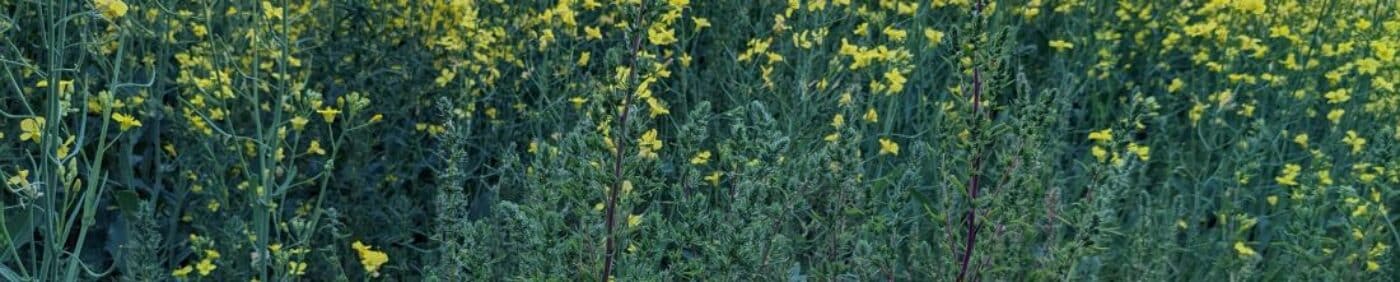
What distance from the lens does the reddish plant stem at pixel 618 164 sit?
2197 mm

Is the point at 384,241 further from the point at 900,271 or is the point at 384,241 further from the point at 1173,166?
the point at 1173,166

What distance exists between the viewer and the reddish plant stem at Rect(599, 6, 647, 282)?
7.21ft

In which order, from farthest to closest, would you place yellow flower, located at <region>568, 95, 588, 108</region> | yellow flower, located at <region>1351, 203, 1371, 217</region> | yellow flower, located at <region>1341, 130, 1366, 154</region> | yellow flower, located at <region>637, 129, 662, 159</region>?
yellow flower, located at <region>1341, 130, 1366, 154</region>, yellow flower, located at <region>1351, 203, 1371, 217</region>, yellow flower, located at <region>568, 95, 588, 108</region>, yellow flower, located at <region>637, 129, 662, 159</region>

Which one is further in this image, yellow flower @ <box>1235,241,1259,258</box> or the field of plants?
yellow flower @ <box>1235,241,1259,258</box>

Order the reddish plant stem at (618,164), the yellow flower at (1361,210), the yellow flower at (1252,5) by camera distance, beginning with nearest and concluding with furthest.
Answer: the reddish plant stem at (618,164) → the yellow flower at (1361,210) → the yellow flower at (1252,5)

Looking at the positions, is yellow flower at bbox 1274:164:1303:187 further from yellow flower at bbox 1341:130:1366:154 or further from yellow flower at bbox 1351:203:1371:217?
yellow flower at bbox 1351:203:1371:217

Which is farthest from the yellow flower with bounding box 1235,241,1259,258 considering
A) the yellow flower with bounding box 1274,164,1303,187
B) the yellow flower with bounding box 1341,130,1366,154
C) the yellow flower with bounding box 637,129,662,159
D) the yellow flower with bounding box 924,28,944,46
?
the yellow flower with bounding box 637,129,662,159

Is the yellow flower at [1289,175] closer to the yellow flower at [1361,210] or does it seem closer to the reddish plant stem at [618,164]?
the yellow flower at [1361,210]

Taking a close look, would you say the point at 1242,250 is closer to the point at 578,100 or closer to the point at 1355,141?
the point at 1355,141

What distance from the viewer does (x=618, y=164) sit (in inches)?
88.6

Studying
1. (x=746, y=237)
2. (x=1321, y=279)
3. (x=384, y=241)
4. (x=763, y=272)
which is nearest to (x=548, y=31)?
(x=384, y=241)

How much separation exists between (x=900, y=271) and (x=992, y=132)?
5.14 ft

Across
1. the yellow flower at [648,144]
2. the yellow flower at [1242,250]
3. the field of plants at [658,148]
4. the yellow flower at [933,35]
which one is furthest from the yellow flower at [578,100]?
the yellow flower at [1242,250]

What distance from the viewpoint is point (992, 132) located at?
7.70 ft
